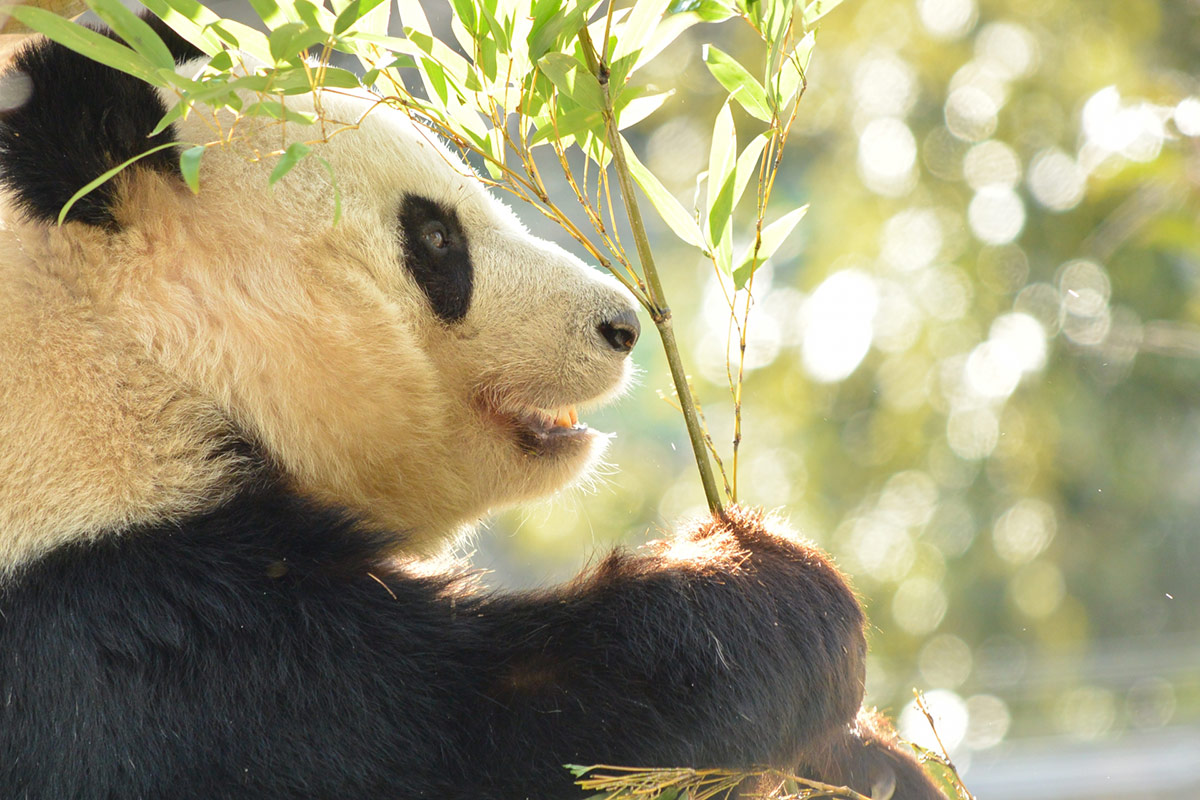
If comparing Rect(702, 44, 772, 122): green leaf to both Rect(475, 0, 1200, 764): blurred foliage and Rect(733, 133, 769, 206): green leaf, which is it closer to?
Rect(733, 133, 769, 206): green leaf

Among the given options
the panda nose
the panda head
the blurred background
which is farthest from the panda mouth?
the blurred background

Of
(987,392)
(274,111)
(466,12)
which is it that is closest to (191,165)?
(274,111)

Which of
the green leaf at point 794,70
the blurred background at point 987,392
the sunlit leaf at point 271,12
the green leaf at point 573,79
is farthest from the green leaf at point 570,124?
the blurred background at point 987,392

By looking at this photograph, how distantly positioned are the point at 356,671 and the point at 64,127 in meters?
0.73

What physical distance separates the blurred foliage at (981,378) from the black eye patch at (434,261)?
298 cm

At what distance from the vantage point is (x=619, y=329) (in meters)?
1.64

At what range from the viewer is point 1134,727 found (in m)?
5.16

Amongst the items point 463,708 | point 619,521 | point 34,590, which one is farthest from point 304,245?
point 619,521

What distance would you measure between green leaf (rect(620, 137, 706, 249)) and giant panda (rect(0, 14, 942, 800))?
155mm

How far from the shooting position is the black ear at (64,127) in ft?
4.39

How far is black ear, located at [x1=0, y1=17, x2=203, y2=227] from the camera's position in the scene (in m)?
1.34

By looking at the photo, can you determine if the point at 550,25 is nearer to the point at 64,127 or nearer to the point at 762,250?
the point at 762,250

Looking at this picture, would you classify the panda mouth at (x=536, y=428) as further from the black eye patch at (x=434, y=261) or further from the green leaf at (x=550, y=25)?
the green leaf at (x=550, y=25)

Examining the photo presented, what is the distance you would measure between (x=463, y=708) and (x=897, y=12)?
4777mm
